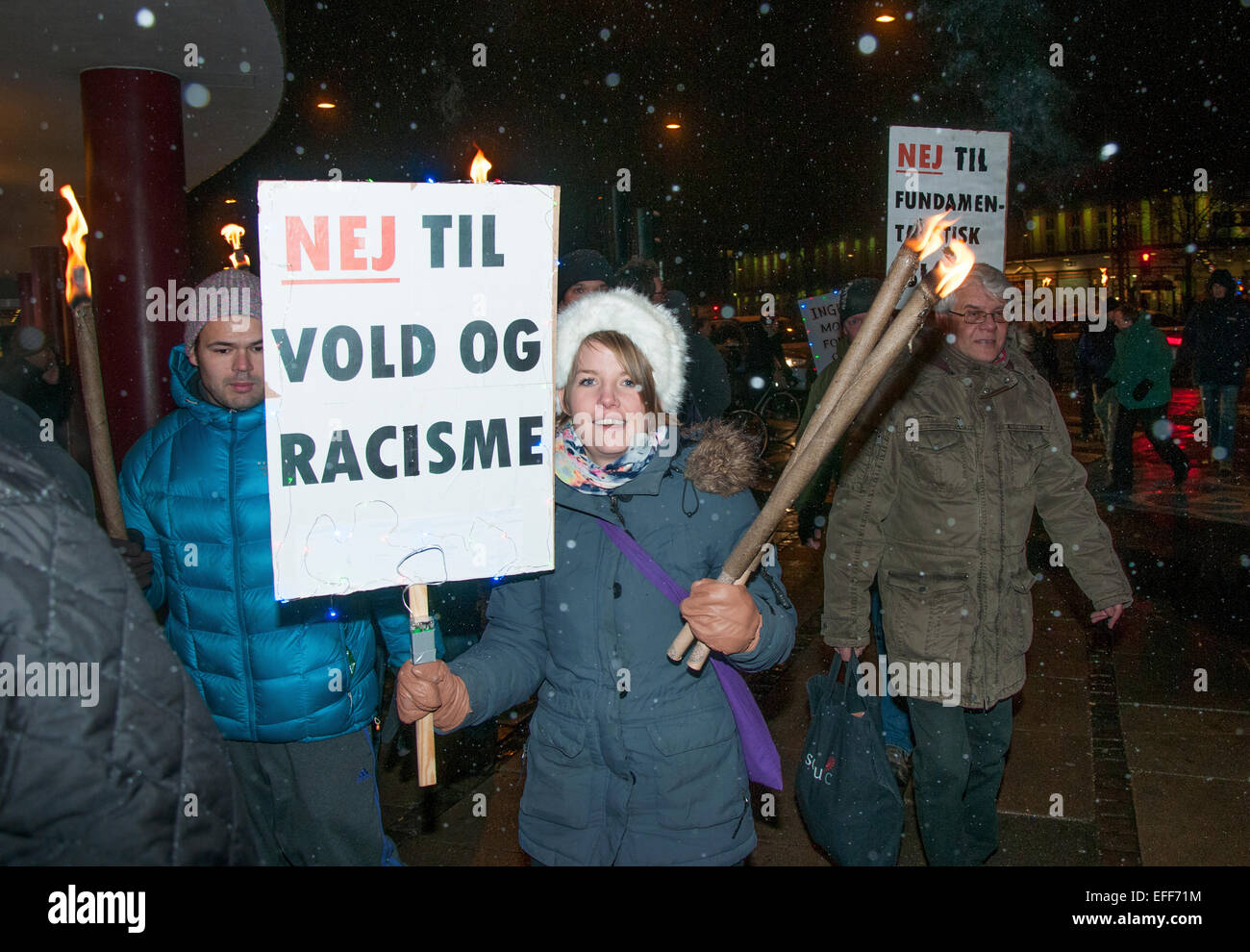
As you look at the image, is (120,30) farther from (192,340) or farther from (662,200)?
(662,200)

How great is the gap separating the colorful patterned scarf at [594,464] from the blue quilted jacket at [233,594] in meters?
0.86

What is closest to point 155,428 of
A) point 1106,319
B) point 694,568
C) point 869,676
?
point 694,568

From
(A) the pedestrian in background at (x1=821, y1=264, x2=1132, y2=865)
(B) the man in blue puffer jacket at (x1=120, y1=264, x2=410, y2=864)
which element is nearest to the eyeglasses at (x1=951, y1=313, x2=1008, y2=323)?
(A) the pedestrian in background at (x1=821, y1=264, x2=1132, y2=865)

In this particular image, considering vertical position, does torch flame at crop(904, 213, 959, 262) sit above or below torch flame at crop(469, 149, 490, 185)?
below

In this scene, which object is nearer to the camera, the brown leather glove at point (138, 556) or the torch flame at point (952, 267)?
the torch flame at point (952, 267)

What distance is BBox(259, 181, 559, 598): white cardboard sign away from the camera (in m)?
1.92

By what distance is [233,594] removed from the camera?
9.47 feet

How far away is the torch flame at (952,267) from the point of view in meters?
1.52

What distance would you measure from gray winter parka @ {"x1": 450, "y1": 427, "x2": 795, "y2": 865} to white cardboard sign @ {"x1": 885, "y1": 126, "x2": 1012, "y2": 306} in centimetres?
322

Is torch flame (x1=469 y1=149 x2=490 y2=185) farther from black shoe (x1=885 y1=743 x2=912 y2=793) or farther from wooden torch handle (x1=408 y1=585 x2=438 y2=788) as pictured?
black shoe (x1=885 y1=743 x2=912 y2=793)

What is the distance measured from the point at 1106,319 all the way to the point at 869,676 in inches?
496

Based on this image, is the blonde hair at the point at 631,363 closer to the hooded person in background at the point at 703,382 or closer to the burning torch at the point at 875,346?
the burning torch at the point at 875,346

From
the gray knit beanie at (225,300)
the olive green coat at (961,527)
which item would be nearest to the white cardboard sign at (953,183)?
the olive green coat at (961,527)

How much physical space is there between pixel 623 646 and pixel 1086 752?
355 cm
